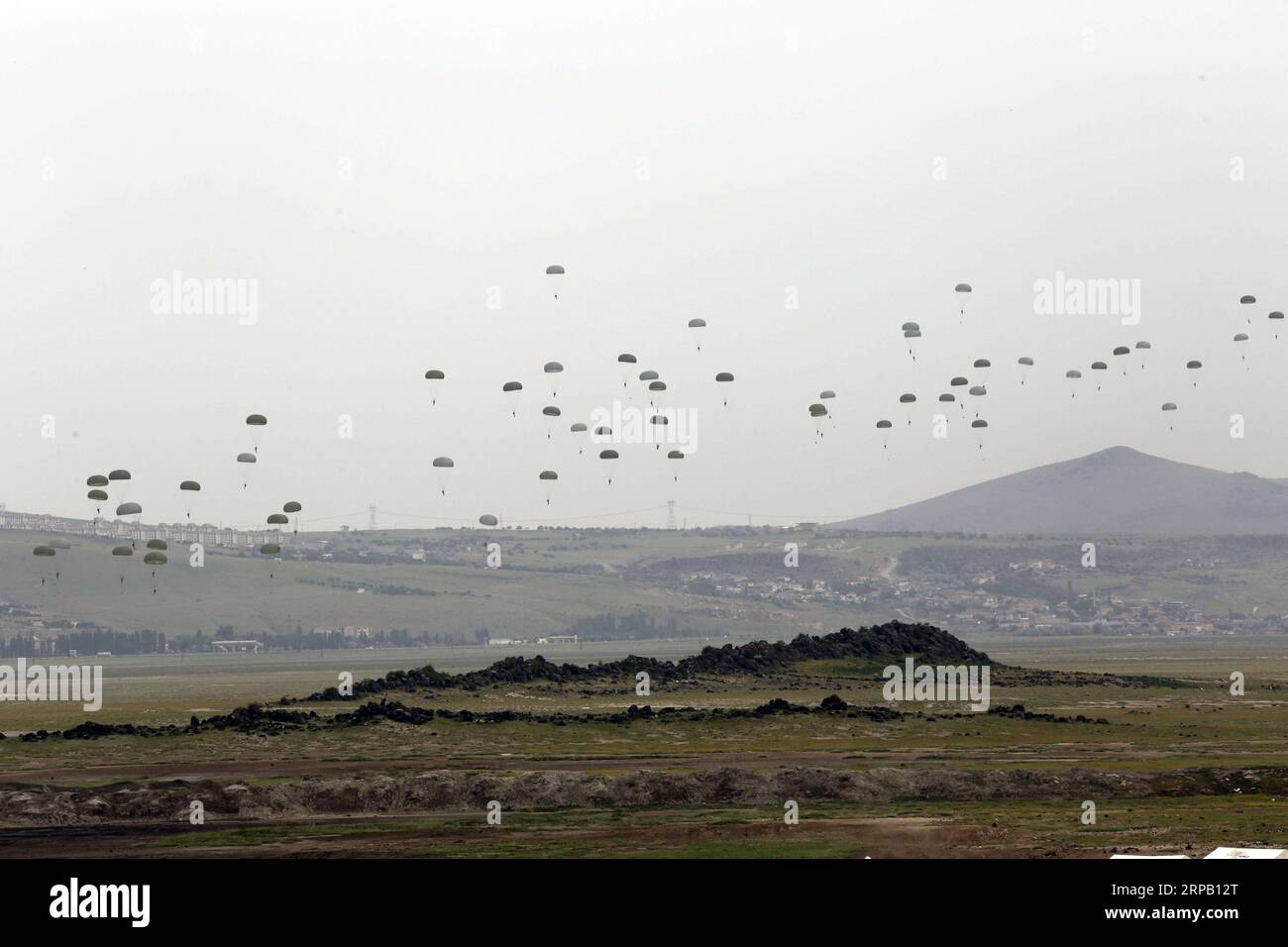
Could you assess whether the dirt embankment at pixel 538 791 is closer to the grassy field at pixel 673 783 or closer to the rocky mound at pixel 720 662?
the grassy field at pixel 673 783

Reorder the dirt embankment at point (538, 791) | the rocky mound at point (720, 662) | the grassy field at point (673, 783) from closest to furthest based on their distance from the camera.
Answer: the grassy field at point (673, 783), the dirt embankment at point (538, 791), the rocky mound at point (720, 662)

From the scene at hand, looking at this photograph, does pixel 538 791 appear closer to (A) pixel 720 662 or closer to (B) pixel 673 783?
(B) pixel 673 783

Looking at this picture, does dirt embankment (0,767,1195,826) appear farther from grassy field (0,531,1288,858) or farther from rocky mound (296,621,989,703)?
rocky mound (296,621,989,703)

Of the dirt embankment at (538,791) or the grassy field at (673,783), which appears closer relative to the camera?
the grassy field at (673,783)

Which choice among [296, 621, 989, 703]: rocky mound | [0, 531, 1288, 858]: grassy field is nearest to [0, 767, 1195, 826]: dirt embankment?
[0, 531, 1288, 858]: grassy field

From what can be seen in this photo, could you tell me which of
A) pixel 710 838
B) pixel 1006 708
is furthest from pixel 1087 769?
pixel 1006 708

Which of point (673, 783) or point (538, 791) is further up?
point (673, 783)

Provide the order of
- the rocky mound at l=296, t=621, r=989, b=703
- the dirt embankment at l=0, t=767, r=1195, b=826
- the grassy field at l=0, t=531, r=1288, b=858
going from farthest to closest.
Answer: the rocky mound at l=296, t=621, r=989, b=703 → the dirt embankment at l=0, t=767, r=1195, b=826 → the grassy field at l=0, t=531, r=1288, b=858

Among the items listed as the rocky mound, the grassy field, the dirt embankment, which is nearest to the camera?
the grassy field

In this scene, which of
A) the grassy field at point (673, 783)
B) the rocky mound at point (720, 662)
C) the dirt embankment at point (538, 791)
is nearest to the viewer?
the grassy field at point (673, 783)

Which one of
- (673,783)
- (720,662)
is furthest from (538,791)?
(720,662)

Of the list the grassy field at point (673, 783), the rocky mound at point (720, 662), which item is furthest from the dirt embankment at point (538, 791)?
the rocky mound at point (720, 662)

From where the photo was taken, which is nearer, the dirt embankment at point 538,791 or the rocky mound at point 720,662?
the dirt embankment at point 538,791
